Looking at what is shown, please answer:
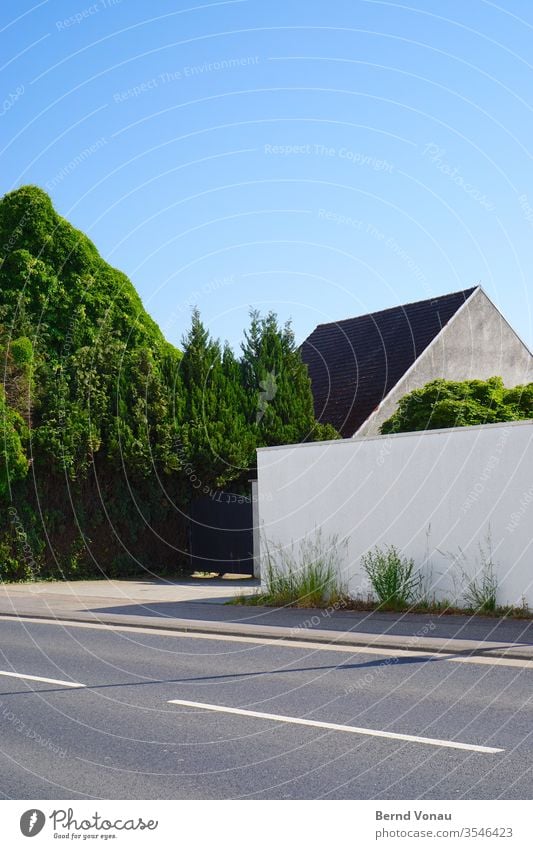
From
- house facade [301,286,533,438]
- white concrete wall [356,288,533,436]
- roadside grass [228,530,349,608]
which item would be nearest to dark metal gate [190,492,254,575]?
white concrete wall [356,288,533,436]

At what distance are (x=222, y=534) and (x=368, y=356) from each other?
11060 millimetres

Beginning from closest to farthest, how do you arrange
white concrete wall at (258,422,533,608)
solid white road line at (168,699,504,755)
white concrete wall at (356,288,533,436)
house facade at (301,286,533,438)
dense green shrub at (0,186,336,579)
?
solid white road line at (168,699,504,755)
white concrete wall at (258,422,533,608)
dense green shrub at (0,186,336,579)
white concrete wall at (356,288,533,436)
house facade at (301,286,533,438)

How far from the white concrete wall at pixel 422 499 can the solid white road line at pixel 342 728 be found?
7203mm

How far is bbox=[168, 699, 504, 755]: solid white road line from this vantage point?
704 centimetres

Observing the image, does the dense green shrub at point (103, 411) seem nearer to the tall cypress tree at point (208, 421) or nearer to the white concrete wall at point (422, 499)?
the tall cypress tree at point (208, 421)

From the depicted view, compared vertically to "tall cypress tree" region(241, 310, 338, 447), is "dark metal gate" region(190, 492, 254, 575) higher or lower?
lower

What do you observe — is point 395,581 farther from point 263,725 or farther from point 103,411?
point 103,411

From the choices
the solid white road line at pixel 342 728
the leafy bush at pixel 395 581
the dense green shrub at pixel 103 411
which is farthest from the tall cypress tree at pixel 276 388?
the solid white road line at pixel 342 728

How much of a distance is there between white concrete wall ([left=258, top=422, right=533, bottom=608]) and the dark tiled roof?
13.7 m

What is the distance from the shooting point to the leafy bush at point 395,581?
15984mm

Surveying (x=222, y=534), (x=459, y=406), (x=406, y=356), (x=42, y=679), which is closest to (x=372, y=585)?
(x=42, y=679)

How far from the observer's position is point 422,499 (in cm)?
1617

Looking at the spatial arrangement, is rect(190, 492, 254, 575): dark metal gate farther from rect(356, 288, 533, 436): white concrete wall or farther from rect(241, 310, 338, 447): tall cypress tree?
rect(356, 288, 533, 436): white concrete wall

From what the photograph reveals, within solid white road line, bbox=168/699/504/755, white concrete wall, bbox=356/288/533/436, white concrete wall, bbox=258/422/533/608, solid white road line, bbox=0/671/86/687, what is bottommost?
solid white road line, bbox=0/671/86/687
